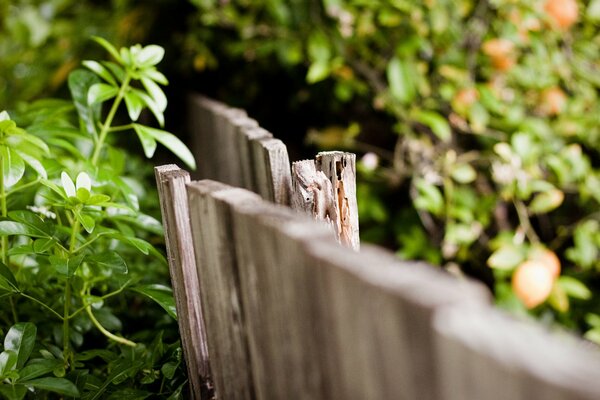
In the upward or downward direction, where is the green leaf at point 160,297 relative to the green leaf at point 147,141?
downward

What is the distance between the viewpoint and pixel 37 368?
94 cm

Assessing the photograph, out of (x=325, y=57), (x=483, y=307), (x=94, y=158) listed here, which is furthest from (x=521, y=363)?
(x=325, y=57)

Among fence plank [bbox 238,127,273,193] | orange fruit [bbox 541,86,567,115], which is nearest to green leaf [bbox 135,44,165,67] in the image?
fence plank [bbox 238,127,273,193]

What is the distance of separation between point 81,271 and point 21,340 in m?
0.20

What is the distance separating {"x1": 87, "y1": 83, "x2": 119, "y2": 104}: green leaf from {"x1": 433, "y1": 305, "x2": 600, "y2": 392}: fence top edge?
91 centimetres

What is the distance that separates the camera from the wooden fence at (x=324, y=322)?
43 centimetres

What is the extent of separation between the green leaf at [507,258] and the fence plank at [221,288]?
1.29 m

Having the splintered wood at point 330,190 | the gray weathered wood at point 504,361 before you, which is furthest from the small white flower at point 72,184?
the gray weathered wood at point 504,361

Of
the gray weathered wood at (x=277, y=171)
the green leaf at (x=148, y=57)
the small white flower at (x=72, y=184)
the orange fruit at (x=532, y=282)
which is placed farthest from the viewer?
the orange fruit at (x=532, y=282)

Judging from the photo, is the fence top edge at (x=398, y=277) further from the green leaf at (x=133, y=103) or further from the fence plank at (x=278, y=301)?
the green leaf at (x=133, y=103)

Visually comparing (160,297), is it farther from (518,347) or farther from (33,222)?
(518,347)

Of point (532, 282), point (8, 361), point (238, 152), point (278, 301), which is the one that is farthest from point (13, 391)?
point (532, 282)

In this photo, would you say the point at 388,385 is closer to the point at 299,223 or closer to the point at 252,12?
the point at 299,223

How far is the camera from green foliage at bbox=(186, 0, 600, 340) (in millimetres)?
2211
